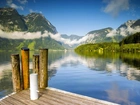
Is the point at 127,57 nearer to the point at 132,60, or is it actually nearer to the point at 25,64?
the point at 132,60

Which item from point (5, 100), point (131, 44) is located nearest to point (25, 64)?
point (5, 100)

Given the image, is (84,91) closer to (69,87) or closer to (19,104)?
(69,87)

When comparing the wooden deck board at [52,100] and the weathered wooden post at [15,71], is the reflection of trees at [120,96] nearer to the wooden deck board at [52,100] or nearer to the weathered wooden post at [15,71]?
the wooden deck board at [52,100]

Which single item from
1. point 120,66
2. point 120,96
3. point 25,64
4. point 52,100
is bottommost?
point 120,96

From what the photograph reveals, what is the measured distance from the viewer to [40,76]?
31.1 feet

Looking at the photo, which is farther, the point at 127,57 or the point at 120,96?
the point at 127,57

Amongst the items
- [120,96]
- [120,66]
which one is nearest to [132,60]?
[120,66]

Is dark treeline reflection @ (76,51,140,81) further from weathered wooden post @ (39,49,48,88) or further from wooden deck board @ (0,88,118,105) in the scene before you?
wooden deck board @ (0,88,118,105)

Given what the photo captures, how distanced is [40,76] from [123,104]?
6.30 meters

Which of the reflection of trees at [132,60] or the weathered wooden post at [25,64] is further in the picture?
the reflection of trees at [132,60]

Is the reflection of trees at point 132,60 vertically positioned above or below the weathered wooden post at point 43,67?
below

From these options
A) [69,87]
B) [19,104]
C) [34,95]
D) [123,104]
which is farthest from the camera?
[69,87]

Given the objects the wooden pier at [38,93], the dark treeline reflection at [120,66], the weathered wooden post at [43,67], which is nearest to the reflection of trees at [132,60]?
the dark treeline reflection at [120,66]

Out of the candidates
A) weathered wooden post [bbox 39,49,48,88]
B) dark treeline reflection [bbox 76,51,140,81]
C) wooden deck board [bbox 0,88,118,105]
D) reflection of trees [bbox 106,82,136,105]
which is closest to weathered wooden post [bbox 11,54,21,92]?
wooden deck board [bbox 0,88,118,105]
